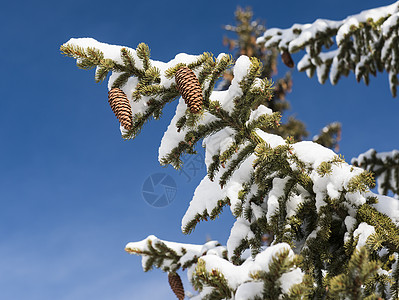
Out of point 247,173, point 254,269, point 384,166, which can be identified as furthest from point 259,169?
point 384,166

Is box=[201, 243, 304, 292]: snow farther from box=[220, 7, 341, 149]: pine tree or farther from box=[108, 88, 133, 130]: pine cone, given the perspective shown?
box=[220, 7, 341, 149]: pine tree

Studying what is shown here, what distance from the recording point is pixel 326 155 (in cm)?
230

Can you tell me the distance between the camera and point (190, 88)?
81.1 inches

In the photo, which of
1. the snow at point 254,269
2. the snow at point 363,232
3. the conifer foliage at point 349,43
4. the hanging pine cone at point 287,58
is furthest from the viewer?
the hanging pine cone at point 287,58

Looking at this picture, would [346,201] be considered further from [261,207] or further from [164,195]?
[164,195]

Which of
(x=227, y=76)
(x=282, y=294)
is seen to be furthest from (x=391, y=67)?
(x=227, y=76)

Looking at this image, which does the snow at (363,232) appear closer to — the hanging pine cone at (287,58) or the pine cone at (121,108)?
the pine cone at (121,108)

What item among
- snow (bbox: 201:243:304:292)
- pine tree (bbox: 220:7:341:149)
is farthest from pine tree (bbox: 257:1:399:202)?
snow (bbox: 201:243:304:292)

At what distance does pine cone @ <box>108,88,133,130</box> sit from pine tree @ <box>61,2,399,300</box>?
0.08m

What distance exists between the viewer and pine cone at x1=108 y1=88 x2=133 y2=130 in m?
2.14

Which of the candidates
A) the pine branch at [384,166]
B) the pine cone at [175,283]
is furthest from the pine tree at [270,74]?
the pine cone at [175,283]

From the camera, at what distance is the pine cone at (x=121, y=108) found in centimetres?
214

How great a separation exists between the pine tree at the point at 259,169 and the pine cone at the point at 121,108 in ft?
0.26

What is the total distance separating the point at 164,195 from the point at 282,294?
621 cm
